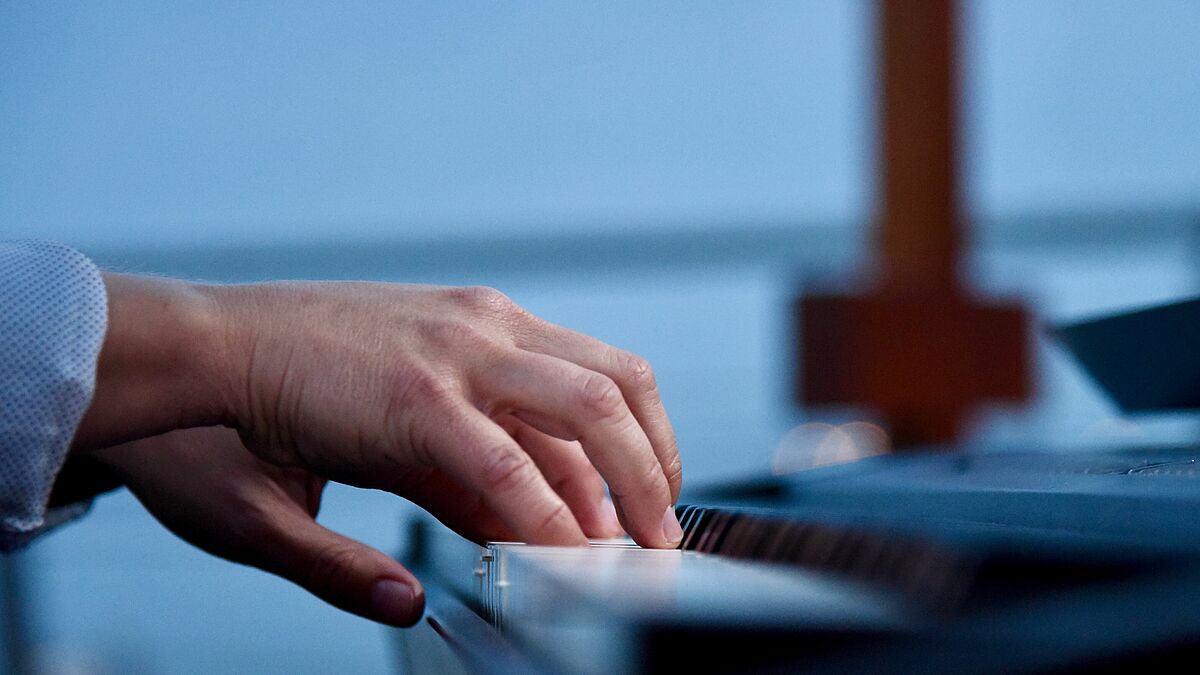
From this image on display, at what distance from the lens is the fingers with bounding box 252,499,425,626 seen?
2.05 feet

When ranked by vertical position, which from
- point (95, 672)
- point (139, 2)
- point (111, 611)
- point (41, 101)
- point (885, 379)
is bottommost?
point (95, 672)

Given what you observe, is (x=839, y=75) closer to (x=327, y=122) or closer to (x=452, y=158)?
(x=452, y=158)

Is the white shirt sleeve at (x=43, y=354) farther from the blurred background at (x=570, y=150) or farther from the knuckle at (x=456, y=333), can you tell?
the blurred background at (x=570, y=150)

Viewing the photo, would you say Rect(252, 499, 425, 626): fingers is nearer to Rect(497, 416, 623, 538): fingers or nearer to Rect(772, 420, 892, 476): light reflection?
Rect(497, 416, 623, 538): fingers

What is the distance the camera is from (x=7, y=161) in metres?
3.41

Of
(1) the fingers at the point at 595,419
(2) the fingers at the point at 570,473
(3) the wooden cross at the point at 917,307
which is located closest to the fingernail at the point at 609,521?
(2) the fingers at the point at 570,473

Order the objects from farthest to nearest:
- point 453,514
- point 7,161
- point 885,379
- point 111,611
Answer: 1. point 7,161
2. point 111,611
3. point 885,379
4. point 453,514

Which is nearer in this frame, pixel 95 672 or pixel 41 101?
pixel 95 672

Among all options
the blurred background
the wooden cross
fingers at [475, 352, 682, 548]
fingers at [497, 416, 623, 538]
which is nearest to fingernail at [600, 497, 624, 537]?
fingers at [497, 416, 623, 538]

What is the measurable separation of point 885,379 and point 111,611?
1785 mm

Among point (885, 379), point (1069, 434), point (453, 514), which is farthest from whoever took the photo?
point (885, 379)

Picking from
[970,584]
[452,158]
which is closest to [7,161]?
[452,158]

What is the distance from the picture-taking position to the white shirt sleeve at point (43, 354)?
51 cm

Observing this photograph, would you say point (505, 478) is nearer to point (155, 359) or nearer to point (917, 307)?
point (155, 359)
